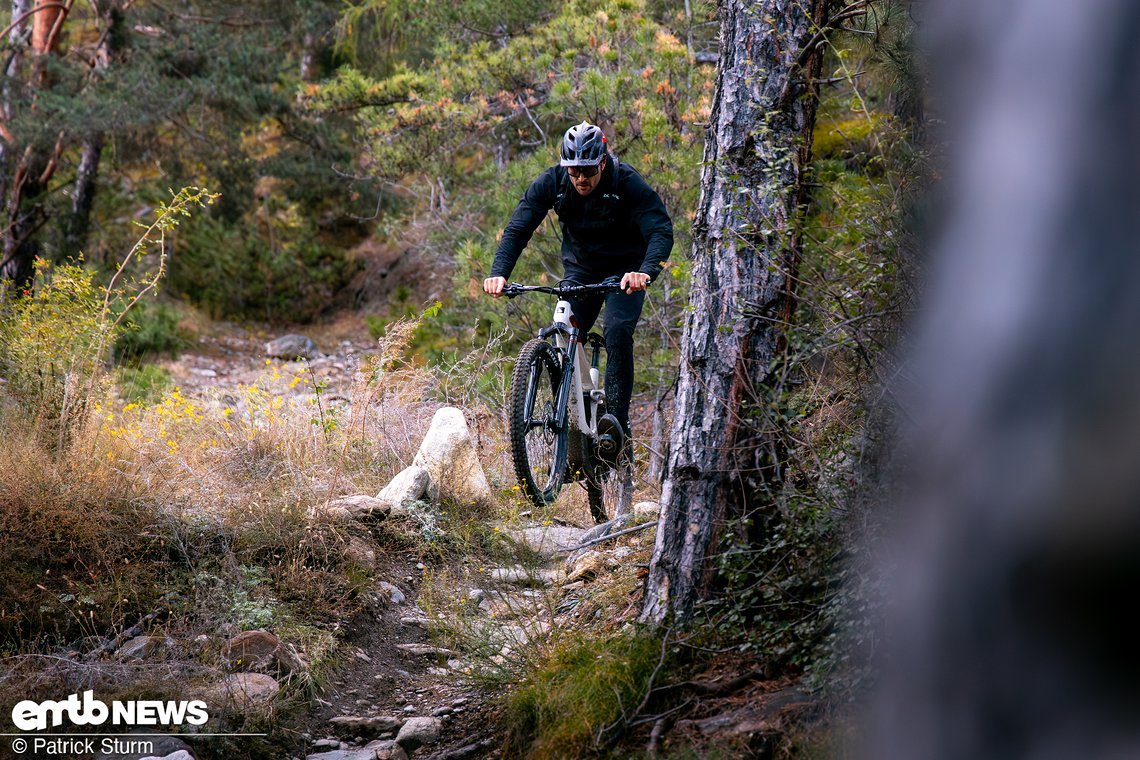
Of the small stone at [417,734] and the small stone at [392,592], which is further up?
the small stone at [392,592]

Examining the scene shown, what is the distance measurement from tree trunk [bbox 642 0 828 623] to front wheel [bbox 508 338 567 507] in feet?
7.01

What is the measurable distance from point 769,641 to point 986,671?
234cm

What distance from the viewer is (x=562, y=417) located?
19.3 ft

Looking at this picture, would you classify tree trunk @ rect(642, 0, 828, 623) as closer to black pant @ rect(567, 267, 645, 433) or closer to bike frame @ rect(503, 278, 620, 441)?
bike frame @ rect(503, 278, 620, 441)

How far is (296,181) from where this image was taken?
1789 cm

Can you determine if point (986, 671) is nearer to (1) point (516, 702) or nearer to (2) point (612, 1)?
(1) point (516, 702)

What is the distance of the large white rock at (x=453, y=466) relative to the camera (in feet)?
19.5

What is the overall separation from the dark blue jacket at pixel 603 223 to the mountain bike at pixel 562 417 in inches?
9.3

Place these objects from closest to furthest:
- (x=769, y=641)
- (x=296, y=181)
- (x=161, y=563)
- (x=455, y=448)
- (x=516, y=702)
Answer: (x=769, y=641)
(x=516, y=702)
(x=161, y=563)
(x=455, y=448)
(x=296, y=181)

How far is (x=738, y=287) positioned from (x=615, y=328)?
8.39ft

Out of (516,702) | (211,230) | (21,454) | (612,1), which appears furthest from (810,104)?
(211,230)

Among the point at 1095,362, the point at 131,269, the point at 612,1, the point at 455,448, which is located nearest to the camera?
the point at 1095,362

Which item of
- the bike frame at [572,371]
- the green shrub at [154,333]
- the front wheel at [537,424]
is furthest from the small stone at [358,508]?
the green shrub at [154,333]

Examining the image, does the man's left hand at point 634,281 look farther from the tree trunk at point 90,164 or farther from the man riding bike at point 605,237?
the tree trunk at point 90,164
